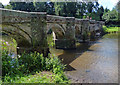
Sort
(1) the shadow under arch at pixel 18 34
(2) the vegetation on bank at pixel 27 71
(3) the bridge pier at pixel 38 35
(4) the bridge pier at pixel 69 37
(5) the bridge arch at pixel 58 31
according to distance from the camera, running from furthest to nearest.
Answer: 1. (4) the bridge pier at pixel 69 37
2. (5) the bridge arch at pixel 58 31
3. (3) the bridge pier at pixel 38 35
4. (1) the shadow under arch at pixel 18 34
5. (2) the vegetation on bank at pixel 27 71

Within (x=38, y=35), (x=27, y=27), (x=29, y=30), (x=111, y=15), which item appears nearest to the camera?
(x=27, y=27)

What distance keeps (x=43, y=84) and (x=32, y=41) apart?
4.83 m

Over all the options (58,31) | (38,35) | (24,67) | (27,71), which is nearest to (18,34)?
(38,35)

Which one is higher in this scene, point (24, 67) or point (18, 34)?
point (18, 34)

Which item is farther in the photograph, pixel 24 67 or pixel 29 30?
pixel 29 30

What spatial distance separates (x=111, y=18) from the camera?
4553 centimetres

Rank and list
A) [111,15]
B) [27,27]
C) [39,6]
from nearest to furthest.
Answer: [27,27], [39,6], [111,15]

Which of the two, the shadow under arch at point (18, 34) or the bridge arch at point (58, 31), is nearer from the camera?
the shadow under arch at point (18, 34)

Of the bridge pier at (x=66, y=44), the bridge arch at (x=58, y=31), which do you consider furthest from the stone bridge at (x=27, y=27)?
the bridge pier at (x=66, y=44)

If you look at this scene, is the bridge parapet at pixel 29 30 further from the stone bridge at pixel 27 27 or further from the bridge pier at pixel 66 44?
the bridge pier at pixel 66 44

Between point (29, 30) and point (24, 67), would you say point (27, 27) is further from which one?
point (24, 67)

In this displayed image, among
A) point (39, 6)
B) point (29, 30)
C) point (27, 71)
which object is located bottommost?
point (27, 71)

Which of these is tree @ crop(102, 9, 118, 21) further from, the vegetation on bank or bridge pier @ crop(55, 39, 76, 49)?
the vegetation on bank

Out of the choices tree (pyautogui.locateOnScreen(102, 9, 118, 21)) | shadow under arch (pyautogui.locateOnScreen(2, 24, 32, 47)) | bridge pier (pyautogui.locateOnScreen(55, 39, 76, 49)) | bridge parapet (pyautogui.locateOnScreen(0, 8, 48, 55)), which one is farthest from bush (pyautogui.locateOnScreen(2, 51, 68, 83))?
tree (pyautogui.locateOnScreen(102, 9, 118, 21))
